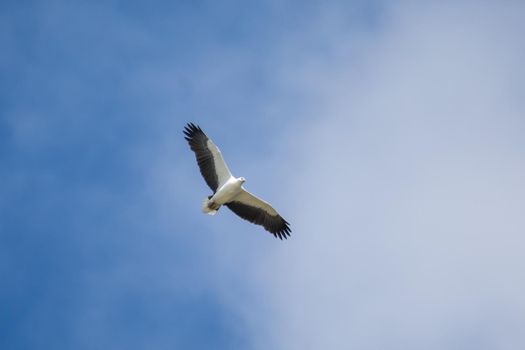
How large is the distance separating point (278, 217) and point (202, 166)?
385 centimetres

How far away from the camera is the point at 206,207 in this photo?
1193 inches

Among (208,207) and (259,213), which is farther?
(259,213)

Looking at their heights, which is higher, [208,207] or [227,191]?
[227,191]

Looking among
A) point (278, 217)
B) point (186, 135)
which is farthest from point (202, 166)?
point (278, 217)

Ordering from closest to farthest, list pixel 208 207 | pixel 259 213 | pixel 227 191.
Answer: pixel 227 191
pixel 208 207
pixel 259 213

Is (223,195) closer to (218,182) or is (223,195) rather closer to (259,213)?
(218,182)

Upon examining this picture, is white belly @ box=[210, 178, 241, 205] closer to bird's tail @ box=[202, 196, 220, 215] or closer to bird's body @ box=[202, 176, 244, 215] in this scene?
bird's body @ box=[202, 176, 244, 215]

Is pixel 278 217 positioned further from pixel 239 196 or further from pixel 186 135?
pixel 186 135

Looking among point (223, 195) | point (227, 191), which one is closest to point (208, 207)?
point (223, 195)

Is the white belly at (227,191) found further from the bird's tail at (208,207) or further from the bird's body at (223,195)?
the bird's tail at (208,207)

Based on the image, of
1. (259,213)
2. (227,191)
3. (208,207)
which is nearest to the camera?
(227,191)

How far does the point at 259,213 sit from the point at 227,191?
2159mm

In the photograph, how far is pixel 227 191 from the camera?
3003 centimetres

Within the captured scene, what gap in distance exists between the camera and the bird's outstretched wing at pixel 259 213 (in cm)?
3091
